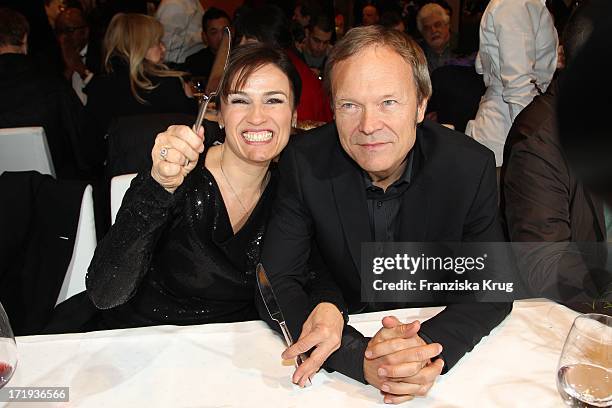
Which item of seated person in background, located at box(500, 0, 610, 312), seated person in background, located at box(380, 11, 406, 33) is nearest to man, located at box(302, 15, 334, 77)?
seated person in background, located at box(380, 11, 406, 33)

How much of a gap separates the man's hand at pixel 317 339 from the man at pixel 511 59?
6.77 feet

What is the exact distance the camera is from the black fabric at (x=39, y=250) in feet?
5.97

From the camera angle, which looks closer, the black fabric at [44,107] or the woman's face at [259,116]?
the woman's face at [259,116]

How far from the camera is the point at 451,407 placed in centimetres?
116

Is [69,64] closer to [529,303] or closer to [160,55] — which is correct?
[160,55]

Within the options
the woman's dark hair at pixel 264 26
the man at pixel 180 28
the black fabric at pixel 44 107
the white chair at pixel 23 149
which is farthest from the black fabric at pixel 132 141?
the man at pixel 180 28

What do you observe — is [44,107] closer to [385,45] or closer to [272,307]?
[385,45]

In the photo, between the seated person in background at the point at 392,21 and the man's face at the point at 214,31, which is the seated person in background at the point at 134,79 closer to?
the man's face at the point at 214,31

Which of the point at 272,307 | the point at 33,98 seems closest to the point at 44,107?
the point at 33,98

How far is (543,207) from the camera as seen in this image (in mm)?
1836

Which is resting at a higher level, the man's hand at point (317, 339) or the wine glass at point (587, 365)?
the wine glass at point (587, 365)

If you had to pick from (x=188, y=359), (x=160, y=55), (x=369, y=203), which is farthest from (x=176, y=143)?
(x=160, y=55)

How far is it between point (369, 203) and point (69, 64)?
450 cm

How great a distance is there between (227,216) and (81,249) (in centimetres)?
54
